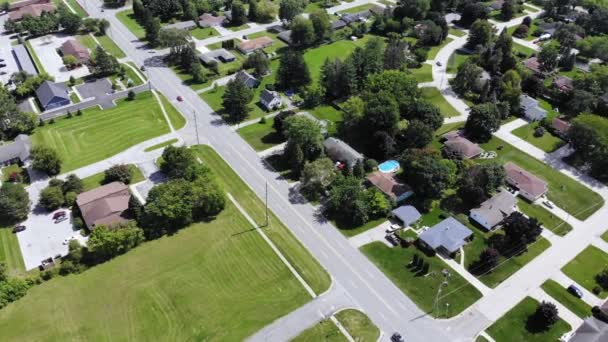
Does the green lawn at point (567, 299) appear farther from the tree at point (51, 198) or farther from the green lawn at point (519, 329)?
the tree at point (51, 198)

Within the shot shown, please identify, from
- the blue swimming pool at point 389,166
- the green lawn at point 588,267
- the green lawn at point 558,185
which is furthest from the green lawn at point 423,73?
the green lawn at point 588,267

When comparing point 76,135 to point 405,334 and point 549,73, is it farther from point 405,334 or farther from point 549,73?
point 549,73

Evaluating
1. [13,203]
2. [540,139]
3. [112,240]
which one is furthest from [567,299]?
[13,203]

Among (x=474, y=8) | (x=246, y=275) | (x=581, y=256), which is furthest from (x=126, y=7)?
(x=581, y=256)

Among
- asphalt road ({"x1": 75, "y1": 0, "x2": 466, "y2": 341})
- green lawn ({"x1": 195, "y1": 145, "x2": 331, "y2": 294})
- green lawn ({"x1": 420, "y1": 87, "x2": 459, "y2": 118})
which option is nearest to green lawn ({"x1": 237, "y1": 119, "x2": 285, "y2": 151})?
asphalt road ({"x1": 75, "y1": 0, "x2": 466, "y2": 341})

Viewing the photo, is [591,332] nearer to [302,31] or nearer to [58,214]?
[58,214]
